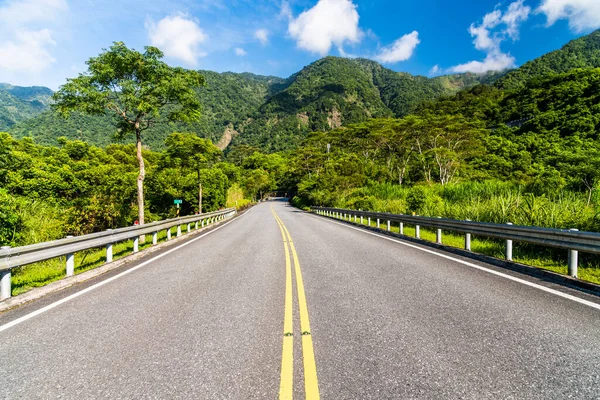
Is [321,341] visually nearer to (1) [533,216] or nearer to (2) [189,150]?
(1) [533,216]

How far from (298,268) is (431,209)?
36.7 ft

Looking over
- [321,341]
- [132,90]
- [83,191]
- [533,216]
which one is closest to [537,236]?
[533,216]

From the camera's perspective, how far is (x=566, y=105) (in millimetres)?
65250

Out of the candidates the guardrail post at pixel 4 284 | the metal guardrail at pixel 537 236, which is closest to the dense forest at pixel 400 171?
the metal guardrail at pixel 537 236

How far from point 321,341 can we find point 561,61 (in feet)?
516

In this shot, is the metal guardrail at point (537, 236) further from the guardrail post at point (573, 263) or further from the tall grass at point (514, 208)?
the tall grass at point (514, 208)

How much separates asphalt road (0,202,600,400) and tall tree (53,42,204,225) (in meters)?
12.1

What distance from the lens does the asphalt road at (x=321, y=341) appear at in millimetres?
2736

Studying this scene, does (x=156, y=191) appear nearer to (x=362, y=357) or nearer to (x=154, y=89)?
(x=154, y=89)

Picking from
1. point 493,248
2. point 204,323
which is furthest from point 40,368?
point 493,248

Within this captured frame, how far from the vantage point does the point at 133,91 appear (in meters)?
15.7

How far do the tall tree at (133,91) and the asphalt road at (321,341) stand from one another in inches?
477

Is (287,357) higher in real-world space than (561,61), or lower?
lower

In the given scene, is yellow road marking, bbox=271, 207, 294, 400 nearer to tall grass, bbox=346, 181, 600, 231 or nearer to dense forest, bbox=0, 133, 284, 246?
tall grass, bbox=346, 181, 600, 231
